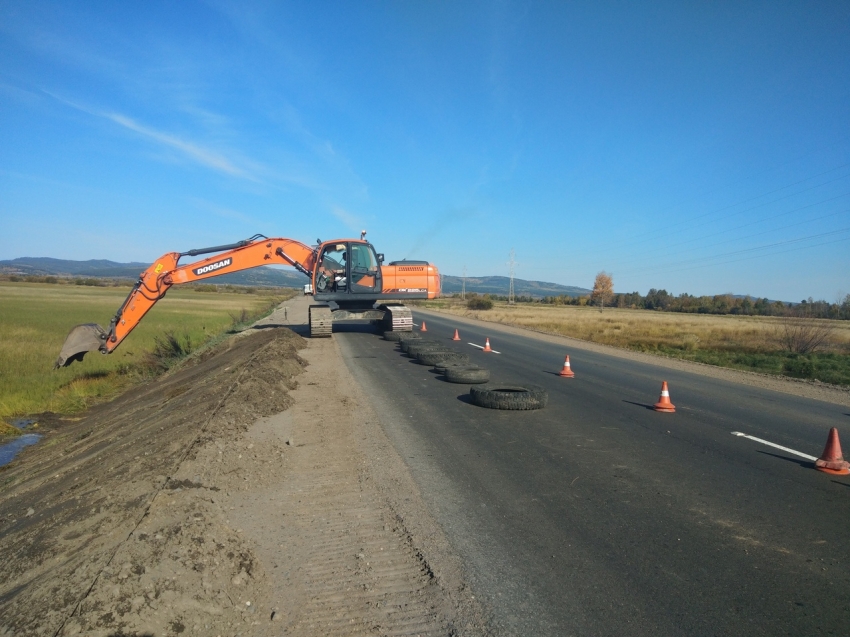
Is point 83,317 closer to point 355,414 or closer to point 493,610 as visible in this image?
point 355,414

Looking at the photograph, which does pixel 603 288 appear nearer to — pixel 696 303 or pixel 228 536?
pixel 696 303

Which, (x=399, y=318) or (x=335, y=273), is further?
(x=399, y=318)

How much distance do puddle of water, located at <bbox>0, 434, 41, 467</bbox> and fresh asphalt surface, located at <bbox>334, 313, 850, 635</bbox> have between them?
263 inches

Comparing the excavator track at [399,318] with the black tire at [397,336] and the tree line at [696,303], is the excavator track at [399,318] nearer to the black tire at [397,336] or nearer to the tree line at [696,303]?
the black tire at [397,336]

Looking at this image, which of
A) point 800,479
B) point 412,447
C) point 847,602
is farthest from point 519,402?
point 847,602

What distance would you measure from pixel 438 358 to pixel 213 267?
800 centimetres

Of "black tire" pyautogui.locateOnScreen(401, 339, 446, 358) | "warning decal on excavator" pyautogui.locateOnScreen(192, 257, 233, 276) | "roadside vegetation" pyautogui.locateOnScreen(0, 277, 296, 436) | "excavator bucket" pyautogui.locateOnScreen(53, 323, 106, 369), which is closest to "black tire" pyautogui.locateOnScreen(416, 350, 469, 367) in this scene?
"black tire" pyautogui.locateOnScreen(401, 339, 446, 358)

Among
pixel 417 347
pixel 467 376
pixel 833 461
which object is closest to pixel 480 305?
pixel 417 347

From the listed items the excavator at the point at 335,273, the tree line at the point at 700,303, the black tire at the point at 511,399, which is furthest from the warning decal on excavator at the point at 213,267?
the tree line at the point at 700,303

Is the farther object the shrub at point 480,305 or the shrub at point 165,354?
the shrub at point 480,305

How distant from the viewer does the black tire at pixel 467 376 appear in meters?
12.4

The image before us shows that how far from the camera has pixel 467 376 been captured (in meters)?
12.4

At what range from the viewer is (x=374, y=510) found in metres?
5.33

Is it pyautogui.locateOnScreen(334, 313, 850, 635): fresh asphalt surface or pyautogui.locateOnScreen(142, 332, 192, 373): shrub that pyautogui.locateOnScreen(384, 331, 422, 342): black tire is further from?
pyautogui.locateOnScreen(334, 313, 850, 635): fresh asphalt surface
